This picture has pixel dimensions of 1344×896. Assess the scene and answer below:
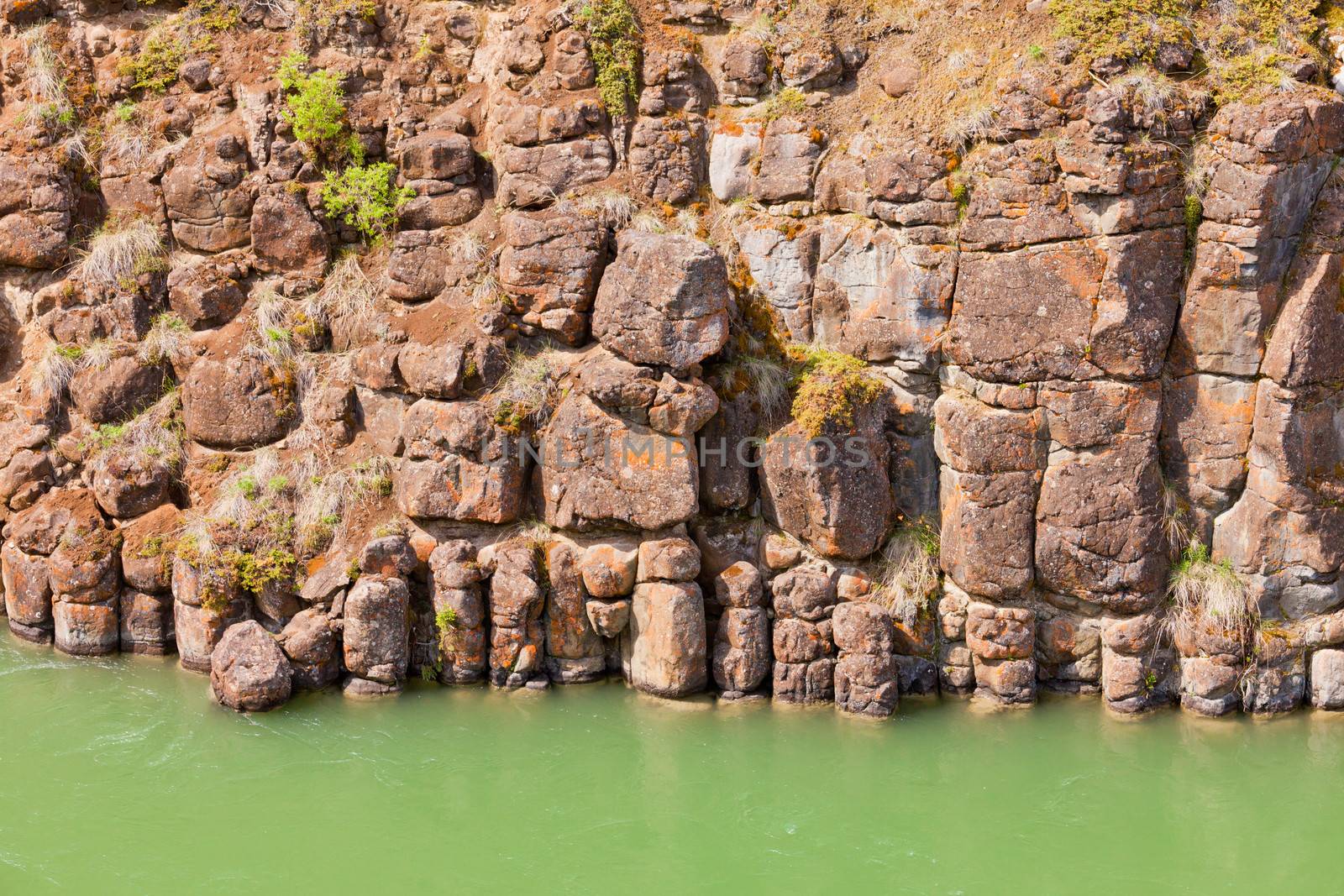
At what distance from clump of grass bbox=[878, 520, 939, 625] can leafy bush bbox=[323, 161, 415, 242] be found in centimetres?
635

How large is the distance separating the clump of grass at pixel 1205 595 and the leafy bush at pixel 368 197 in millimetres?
8726

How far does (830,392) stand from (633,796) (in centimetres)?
410

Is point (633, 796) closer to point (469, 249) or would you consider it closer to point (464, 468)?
point (464, 468)

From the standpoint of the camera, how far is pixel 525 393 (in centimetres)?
1238

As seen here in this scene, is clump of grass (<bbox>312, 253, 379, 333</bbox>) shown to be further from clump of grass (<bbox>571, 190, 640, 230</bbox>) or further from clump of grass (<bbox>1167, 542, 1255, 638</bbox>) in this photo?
clump of grass (<bbox>1167, 542, 1255, 638</bbox>)

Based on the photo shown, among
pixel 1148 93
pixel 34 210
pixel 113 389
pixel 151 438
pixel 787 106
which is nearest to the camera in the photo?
pixel 1148 93

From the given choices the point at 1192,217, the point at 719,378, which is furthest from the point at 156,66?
the point at 1192,217

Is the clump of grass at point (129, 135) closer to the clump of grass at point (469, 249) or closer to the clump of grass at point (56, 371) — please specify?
the clump of grass at point (56, 371)

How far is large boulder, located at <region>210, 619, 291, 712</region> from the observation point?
11742mm

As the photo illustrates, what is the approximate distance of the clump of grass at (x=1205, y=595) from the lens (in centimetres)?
1163

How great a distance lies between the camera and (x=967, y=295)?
11.7 m

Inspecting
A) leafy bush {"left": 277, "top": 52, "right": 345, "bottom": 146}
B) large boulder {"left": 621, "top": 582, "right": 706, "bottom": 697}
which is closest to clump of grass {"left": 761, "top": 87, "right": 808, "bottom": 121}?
leafy bush {"left": 277, "top": 52, "right": 345, "bottom": 146}

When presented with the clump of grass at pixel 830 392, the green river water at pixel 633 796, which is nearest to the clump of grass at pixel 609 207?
the clump of grass at pixel 830 392

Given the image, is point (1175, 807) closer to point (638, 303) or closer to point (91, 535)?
point (638, 303)
